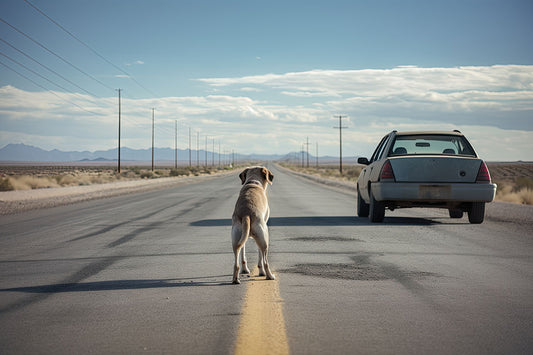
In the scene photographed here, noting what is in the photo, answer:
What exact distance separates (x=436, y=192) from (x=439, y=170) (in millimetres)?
511

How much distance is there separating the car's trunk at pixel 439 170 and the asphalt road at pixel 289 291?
1.20 m

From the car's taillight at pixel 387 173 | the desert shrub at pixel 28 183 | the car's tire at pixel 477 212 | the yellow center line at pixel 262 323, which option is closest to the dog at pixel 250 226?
the yellow center line at pixel 262 323

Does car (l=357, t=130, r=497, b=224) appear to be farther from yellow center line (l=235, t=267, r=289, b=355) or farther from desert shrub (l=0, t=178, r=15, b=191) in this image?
desert shrub (l=0, t=178, r=15, b=191)

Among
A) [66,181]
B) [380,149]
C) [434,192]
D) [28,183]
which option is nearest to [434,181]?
[434,192]

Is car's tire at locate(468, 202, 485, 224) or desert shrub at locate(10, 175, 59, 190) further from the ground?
car's tire at locate(468, 202, 485, 224)

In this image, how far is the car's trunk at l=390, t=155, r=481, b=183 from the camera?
1192cm

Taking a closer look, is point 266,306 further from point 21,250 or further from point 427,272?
point 21,250

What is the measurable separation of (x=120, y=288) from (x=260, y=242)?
1752 mm

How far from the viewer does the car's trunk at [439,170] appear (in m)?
11.9

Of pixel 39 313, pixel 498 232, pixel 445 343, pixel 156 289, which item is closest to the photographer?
pixel 445 343

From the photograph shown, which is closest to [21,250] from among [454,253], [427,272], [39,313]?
[39,313]

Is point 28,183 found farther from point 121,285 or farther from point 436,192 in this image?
point 121,285

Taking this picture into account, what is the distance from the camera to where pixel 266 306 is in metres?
5.36

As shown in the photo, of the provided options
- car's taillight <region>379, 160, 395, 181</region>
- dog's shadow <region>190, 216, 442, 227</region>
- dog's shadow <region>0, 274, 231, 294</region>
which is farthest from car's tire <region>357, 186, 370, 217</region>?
dog's shadow <region>0, 274, 231, 294</region>
